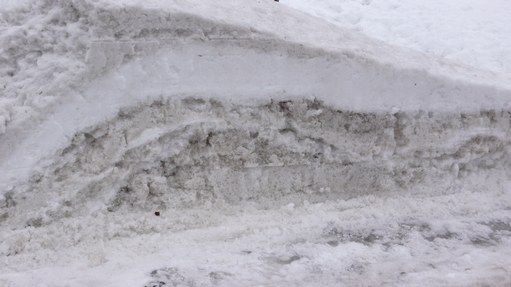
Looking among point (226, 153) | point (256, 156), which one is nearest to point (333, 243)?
point (256, 156)

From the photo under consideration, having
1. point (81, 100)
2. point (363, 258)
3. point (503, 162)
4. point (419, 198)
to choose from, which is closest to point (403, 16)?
point (503, 162)

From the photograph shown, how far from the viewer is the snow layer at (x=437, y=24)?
6.69 metres

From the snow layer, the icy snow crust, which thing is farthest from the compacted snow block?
the snow layer

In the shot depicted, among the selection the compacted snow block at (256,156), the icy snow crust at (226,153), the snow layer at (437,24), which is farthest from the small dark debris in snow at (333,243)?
the snow layer at (437,24)

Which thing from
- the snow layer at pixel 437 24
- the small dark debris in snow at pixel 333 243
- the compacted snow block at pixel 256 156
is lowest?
the small dark debris in snow at pixel 333 243

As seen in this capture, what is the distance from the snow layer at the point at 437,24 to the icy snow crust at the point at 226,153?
9.28ft

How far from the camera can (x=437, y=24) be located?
7.27 metres

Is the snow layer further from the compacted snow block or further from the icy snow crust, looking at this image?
the icy snow crust

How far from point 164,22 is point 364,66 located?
4.52 feet

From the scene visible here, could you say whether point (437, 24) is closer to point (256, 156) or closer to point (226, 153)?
point (256, 156)

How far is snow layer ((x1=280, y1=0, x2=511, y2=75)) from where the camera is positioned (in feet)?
22.0

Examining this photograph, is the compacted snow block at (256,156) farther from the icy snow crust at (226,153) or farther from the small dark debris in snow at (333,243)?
the small dark debris in snow at (333,243)

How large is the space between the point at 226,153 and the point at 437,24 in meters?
4.97

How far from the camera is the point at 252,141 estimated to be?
3471mm
